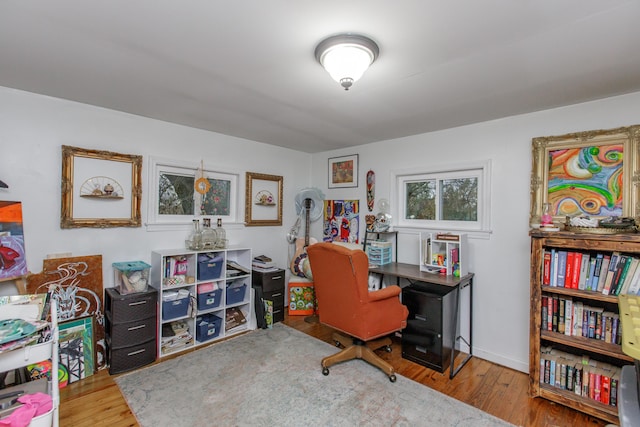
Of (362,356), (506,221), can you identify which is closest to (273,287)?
(362,356)

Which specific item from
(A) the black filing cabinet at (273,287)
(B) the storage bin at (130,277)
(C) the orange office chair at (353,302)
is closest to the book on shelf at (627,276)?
(C) the orange office chair at (353,302)

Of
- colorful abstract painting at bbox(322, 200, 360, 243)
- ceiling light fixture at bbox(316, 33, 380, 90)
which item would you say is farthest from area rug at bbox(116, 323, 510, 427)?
ceiling light fixture at bbox(316, 33, 380, 90)

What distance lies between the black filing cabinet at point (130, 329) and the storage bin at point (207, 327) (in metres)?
0.44

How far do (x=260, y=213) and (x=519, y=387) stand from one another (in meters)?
3.16

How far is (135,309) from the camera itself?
255cm

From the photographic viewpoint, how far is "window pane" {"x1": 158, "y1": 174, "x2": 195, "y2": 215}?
3107mm

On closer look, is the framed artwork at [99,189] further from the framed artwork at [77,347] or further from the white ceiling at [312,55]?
the framed artwork at [77,347]

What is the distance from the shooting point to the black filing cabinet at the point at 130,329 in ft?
8.12

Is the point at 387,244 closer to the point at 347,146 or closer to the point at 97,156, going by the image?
the point at 347,146

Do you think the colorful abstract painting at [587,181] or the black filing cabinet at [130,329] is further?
the black filing cabinet at [130,329]

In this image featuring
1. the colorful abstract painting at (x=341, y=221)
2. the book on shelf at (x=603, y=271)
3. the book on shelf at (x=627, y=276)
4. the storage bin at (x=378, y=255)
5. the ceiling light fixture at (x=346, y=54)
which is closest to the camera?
the ceiling light fixture at (x=346, y=54)

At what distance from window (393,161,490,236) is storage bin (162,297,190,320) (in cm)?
246

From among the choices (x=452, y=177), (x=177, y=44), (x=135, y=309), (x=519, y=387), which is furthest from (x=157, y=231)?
(x=519, y=387)

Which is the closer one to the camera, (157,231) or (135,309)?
(135,309)
